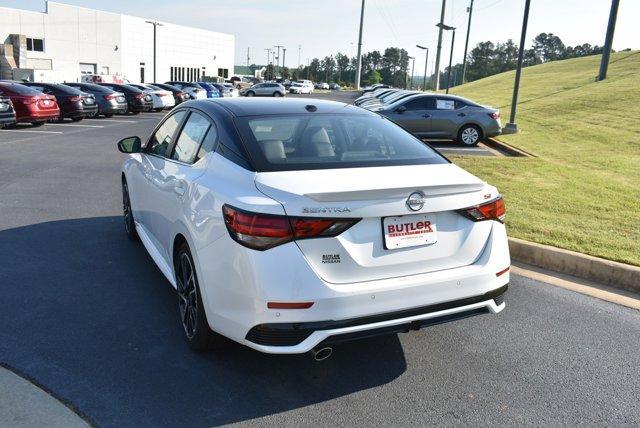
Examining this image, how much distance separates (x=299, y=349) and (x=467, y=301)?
1.04m

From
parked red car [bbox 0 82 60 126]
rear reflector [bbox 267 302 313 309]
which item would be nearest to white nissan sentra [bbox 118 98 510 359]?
rear reflector [bbox 267 302 313 309]

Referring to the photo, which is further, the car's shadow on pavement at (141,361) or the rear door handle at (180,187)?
the rear door handle at (180,187)

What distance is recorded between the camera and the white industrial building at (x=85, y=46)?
2311 inches

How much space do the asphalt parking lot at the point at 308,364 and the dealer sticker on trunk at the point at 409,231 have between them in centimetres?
90

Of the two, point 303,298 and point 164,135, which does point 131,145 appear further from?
point 303,298

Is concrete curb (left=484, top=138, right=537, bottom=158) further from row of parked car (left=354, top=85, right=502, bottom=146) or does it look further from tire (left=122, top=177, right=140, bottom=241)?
tire (left=122, top=177, right=140, bottom=241)

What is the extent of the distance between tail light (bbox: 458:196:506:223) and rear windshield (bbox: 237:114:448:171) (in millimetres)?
488

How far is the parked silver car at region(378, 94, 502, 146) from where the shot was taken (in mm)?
16156

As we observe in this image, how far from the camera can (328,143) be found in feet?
13.0

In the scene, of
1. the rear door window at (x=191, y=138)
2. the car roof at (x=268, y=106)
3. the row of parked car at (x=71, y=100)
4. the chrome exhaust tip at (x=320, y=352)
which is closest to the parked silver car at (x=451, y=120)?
the row of parked car at (x=71, y=100)

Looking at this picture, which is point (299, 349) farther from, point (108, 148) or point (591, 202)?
point (108, 148)

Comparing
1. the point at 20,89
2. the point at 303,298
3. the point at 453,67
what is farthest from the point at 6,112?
the point at 453,67

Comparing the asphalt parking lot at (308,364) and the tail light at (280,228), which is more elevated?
the tail light at (280,228)

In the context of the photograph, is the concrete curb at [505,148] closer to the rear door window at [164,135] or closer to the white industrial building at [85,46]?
the rear door window at [164,135]
